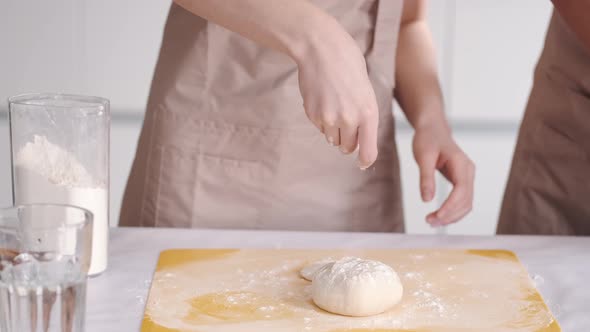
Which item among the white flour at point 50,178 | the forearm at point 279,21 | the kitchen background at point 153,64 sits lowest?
the kitchen background at point 153,64

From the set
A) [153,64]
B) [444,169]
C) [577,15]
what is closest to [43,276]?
[444,169]

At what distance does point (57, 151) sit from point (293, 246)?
35 centimetres

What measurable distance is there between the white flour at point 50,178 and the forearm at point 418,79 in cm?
60

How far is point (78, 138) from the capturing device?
3.28ft

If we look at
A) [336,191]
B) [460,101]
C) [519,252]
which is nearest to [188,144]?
[336,191]

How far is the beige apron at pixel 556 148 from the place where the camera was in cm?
143

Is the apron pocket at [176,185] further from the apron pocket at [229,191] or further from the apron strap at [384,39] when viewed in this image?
the apron strap at [384,39]

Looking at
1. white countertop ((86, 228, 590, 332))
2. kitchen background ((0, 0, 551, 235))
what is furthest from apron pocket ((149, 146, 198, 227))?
kitchen background ((0, 0, 551, 235))

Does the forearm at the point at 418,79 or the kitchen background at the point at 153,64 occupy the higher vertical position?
the forearm at the point at 418,79

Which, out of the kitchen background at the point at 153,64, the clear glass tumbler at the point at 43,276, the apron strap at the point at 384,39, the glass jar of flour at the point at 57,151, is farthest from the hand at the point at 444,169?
the kitchen background at the point at 153,64

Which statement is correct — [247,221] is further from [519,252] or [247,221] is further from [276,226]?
[519,252]

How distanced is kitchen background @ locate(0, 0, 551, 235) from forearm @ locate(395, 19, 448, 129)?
1.25m

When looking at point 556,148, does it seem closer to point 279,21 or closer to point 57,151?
point 279,21

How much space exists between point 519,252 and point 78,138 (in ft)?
1.97
